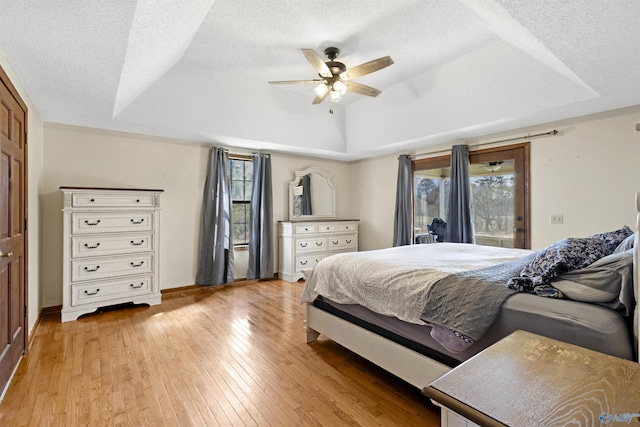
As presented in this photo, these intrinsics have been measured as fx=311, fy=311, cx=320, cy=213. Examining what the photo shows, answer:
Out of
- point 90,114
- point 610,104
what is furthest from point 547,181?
point 90,114

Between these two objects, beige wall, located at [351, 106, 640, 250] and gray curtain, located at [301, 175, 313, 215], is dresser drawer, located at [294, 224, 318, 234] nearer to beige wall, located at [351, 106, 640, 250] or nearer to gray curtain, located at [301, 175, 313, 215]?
gray curtain, located at [301, 175, 313, 215]

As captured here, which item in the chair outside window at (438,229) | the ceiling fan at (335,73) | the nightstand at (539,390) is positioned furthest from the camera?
the chair outside window at (438,229)

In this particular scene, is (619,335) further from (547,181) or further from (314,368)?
(547,181)

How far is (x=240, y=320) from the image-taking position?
10.5ft

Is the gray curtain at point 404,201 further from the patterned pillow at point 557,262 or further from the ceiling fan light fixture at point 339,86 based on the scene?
the patterned pillow at point 557,262

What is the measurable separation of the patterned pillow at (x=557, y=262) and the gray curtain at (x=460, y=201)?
93.6 inches

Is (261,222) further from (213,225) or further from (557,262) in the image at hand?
(557,262)

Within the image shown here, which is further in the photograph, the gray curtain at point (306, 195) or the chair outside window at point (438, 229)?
the gray curtain at point (306, 195)

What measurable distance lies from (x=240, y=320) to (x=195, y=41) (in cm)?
277

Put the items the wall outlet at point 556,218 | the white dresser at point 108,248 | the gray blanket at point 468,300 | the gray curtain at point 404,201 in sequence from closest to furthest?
the gray blanket at point 468,300, the white dresser at point 108,248, the wall outlet at point 556,218, the gray curtain at point 404,201

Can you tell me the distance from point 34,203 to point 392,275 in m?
3.36

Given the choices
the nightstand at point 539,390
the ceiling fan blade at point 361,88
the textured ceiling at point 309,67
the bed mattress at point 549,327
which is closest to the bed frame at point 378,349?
the bed mattress at point 549,327

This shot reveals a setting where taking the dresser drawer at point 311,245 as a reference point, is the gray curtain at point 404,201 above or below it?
above

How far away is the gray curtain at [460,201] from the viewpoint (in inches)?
160
